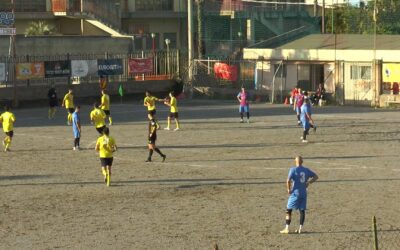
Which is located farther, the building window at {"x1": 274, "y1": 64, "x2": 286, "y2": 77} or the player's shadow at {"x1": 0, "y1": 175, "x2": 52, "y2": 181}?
the building window at {"x1": 274, "y1": 64, "x2": 286, "y2": 77}

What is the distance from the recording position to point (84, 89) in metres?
49.1

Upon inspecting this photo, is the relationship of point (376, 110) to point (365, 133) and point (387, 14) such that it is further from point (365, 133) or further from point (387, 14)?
point (387, 14)

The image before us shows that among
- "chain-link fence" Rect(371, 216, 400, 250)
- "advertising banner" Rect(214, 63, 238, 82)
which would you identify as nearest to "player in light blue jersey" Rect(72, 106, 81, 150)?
"chain-link fence" Rect(371, 216, 400, 250)

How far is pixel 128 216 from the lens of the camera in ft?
62.2

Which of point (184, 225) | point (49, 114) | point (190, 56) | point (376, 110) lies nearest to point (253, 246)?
point (184, 225)

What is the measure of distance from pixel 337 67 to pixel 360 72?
4.36ft

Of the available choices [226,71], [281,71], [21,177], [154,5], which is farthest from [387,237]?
[154,5]

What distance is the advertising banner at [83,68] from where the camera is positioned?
49.3 meters

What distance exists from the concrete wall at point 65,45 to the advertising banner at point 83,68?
19.3 feet

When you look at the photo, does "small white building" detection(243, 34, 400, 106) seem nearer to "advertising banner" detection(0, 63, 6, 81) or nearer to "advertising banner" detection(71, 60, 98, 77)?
"advertising banner" detection(71, 60, 98, 77)

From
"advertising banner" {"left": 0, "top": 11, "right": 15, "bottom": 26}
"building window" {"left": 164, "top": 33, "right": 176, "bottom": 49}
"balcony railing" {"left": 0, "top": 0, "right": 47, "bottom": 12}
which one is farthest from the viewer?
"building window" {"left": 164, "top": 33, "right": 176, "bottom": 49}

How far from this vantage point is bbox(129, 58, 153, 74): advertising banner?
52.0m

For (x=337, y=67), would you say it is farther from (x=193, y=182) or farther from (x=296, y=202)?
(x=296, y=202)

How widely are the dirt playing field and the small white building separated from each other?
9.45 metres
